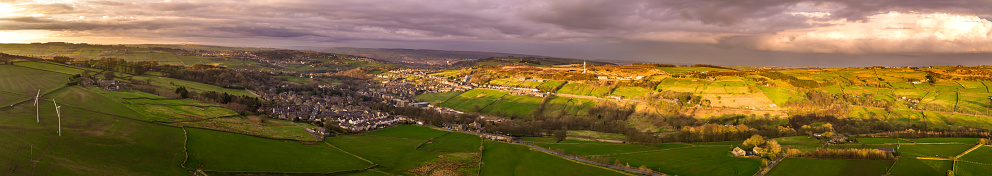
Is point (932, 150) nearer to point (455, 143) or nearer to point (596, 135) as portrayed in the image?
point (596, 135)

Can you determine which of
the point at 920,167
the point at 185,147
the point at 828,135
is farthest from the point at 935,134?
the point at 185,147

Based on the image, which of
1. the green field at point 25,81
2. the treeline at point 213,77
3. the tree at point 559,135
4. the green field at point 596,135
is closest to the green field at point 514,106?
the green field at point 596,135

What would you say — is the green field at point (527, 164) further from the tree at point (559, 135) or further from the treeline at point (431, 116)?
the treeline at point (431, 116)

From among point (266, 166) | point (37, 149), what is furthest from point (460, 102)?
point (37, 149)

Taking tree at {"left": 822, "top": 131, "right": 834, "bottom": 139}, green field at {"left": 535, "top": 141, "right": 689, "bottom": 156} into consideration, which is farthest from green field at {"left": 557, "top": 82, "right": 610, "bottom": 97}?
tree at {"left": 822, "top": 131, "right": 834, "bottom": 139}

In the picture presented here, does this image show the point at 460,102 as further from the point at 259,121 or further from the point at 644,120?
the point at 259,121
